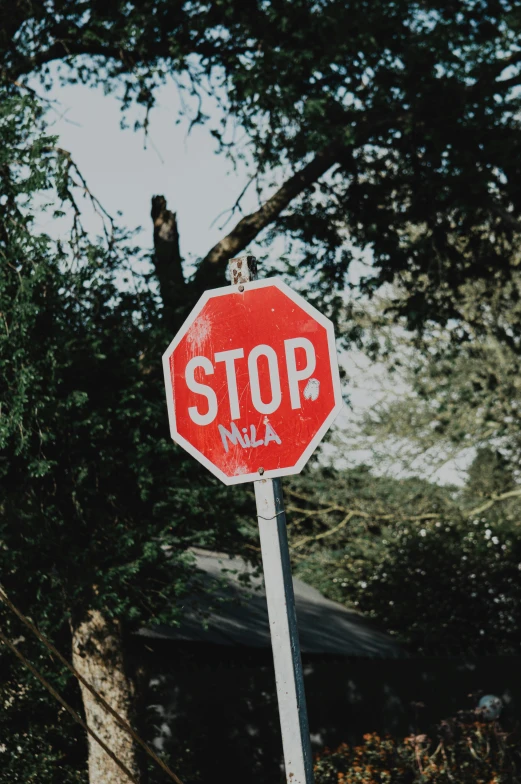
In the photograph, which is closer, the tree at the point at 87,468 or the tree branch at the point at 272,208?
the tree at the point at 87,468

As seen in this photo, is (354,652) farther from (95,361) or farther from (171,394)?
(171,394)

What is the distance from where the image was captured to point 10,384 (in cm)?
925

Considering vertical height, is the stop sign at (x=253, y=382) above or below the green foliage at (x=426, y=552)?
above

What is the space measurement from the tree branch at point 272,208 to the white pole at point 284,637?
9.30m

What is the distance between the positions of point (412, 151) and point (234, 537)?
5.98 metres

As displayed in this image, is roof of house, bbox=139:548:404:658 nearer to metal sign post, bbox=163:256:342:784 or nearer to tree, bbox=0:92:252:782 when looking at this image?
tree, bbox=0:92:252:782

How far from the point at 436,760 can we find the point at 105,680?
18.9 ft

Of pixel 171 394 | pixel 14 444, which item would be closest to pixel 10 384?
pixel 14 444

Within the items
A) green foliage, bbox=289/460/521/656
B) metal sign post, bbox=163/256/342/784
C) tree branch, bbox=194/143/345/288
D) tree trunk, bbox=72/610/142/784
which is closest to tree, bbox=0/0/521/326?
tree branch, bbox=194/143/345/288

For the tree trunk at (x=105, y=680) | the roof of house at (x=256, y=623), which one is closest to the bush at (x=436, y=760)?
the roof of house at (x=256, y=623)

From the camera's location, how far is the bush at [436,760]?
41.5ft

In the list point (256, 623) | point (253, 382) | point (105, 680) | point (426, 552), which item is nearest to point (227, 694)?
point (256, 623)

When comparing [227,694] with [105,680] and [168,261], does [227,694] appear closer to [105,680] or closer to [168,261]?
[105,680]

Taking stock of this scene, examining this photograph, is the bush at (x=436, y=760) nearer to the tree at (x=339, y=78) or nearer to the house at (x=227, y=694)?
the house at (x=227, y=694)
